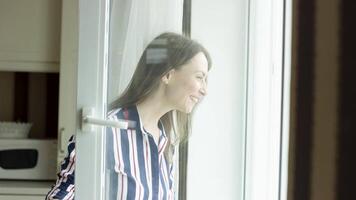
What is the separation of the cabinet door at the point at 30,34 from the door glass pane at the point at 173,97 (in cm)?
113

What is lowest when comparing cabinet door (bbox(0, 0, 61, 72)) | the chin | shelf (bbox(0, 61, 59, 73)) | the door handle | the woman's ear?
the door handle

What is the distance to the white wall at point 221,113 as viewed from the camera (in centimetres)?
182

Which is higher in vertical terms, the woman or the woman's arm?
the woman

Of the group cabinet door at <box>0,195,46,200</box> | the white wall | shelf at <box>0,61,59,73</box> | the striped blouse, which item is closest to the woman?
the striped blouse

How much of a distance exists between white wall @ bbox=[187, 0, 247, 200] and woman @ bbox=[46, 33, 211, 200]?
0.38 metres

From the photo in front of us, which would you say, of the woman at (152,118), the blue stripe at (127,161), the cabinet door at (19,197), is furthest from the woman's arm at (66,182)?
the cabinet door at (19,197)

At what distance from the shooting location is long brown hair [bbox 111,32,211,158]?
1348mm

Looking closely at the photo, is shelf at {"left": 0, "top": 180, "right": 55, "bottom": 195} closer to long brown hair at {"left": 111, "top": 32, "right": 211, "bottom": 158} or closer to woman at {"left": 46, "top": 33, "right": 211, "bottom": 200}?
woman at {"left": 46, "top": 33, "right": 211, "bottom": 200}

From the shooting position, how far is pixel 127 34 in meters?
1.47

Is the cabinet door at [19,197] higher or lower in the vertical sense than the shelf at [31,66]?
lower

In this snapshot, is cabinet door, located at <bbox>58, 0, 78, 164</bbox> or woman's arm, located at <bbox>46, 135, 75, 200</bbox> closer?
woman's arm, located at <bbox>46, 135, 75, 200</bbox>

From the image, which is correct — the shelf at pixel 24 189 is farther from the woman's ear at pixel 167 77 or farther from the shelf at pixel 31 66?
the woman's ear at pixel 167 77

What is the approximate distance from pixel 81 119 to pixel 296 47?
1146mm

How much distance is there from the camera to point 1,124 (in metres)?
2.76
